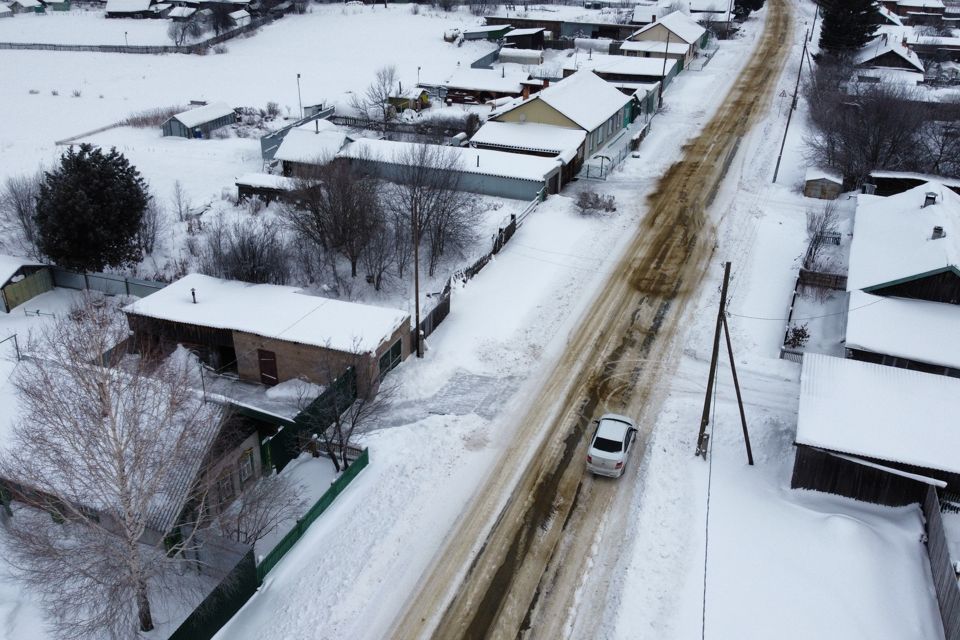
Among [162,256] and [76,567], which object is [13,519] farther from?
[162,256]

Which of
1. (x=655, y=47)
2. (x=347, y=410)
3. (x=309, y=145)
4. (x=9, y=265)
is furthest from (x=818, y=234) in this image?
(x=655, y=47)

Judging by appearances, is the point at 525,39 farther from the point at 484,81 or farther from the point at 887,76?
the point at 887,76

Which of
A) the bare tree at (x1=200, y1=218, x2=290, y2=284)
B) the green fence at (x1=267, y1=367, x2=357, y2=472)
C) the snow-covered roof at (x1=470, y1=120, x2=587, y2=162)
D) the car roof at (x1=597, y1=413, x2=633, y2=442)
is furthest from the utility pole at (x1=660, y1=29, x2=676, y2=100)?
the green fence at (x1=267, y1=367, x2=357, y2=472)

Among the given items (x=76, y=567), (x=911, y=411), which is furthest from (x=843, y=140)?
(x=76, y=567)

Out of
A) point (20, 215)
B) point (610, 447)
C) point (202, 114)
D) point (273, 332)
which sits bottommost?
point (610, 447)

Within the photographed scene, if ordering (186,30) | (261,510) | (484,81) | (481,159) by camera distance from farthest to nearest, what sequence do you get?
1. (186,30)
2. (484,81)
3. (481,159)
4. (261,510)

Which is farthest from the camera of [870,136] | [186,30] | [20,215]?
[186,30]

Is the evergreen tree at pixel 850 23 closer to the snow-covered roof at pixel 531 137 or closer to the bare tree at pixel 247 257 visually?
the snow-covered roof at pixel 531 137
